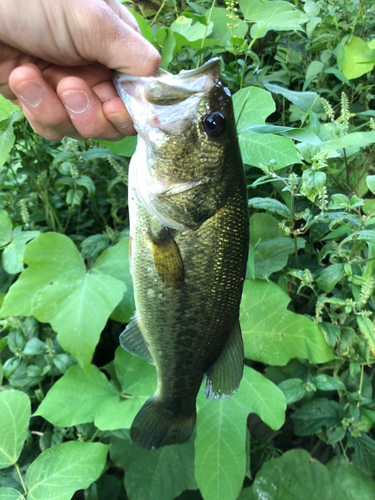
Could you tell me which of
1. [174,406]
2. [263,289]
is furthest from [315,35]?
[174,406]

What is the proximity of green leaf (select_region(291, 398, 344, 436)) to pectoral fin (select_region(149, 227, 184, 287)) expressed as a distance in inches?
29.9

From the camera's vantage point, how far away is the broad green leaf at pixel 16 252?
1061mm

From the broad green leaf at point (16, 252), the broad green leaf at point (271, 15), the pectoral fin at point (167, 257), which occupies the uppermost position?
the broad green leaf at point (271, 15)

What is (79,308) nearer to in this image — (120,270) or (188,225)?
(120,270)

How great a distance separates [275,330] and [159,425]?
1.51 ft

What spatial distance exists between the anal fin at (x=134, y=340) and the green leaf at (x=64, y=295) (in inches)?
2.9

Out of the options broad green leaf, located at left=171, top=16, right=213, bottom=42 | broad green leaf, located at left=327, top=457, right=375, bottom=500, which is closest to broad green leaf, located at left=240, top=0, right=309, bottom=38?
broad green leaf, located at left=171, top=16, right=213, bottom=42

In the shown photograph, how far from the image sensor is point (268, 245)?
1.09 metres

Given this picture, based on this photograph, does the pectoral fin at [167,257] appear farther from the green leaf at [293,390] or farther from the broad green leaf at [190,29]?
the broad green leaf at [190,29]

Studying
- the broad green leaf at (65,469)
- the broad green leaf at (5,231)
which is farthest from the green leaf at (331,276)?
the broad green leaf at (5,231)

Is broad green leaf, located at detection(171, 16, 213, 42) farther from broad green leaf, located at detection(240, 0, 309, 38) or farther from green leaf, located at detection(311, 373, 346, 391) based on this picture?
green leaf, located at detection(311, 373, 346, 391)

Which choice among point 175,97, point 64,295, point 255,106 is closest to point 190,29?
point 255,106

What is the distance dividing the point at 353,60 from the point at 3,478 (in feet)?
6.38

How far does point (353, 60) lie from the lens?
1.32 metres
